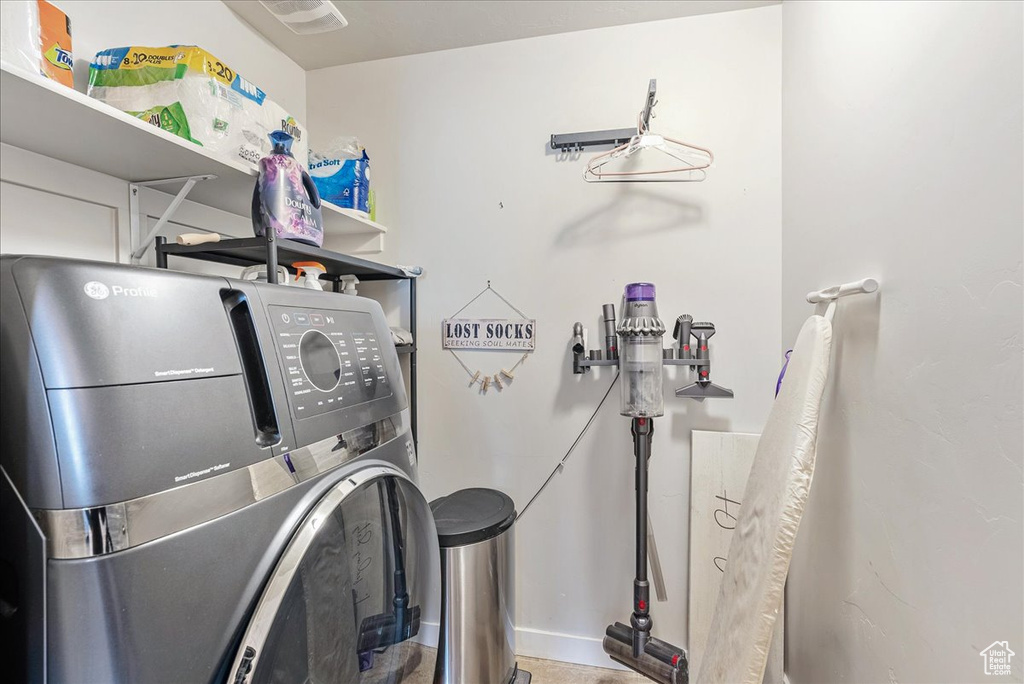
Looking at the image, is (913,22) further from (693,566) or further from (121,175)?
(121,175)

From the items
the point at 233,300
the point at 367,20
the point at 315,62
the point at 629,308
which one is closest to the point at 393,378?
the point at 233,300

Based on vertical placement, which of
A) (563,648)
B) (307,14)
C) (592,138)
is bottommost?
(563,648)

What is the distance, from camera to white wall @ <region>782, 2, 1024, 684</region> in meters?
0.58

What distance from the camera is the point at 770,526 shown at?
856 mm

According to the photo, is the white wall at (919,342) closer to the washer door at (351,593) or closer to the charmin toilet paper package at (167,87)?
the washer door at (351,593)

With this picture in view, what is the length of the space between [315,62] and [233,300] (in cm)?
177

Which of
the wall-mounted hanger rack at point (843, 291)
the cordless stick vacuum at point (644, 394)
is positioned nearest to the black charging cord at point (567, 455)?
the cordless stick vacuum at point (644, 394)

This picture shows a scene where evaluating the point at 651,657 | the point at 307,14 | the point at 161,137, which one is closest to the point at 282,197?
the point at 161,137

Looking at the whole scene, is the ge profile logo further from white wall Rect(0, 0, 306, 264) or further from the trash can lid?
the trash can lid

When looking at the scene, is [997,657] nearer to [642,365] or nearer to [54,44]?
[642,365]

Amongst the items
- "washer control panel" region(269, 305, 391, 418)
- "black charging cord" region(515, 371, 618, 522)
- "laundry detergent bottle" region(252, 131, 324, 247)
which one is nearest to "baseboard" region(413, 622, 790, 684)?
"black charging cord" region(515, 371, 618, 522)

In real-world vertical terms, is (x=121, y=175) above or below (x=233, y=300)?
above

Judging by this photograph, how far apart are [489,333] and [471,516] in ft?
2.28

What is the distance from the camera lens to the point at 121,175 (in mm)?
1119
